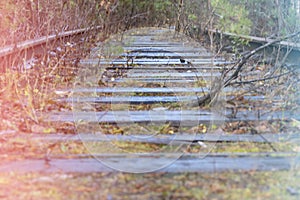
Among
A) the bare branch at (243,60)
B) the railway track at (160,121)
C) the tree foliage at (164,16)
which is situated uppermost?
the tree foliage at (164,16)

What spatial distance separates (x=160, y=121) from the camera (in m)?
1.33

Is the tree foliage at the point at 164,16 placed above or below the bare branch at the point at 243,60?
above

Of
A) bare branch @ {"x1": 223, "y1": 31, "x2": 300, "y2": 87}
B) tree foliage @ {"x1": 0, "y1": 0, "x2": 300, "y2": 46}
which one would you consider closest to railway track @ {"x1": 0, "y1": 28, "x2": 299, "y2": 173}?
bare branch @ {"x1": 223, "y1": 31, "x2": 300, "y2": 87}

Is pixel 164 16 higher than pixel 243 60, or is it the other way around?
pixel 164 16

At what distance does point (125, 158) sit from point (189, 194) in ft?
0.67

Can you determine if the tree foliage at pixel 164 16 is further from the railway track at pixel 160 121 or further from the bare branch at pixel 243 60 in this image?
the railway track at pixel 160 121

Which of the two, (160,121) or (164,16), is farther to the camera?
(164,16)

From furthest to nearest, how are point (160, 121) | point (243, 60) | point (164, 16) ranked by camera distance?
point (164, 16) → point (243, 60) → point (160, 121)

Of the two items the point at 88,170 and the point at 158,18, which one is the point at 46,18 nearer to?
the point at 158,18

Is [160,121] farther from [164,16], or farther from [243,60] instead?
[164,16]

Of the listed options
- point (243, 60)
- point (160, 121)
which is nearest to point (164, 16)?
point (243, 60)

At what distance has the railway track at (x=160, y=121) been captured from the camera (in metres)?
0.86

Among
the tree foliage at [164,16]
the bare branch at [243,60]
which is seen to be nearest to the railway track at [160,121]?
the bare branch at [243,60]

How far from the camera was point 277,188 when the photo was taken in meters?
0.75
